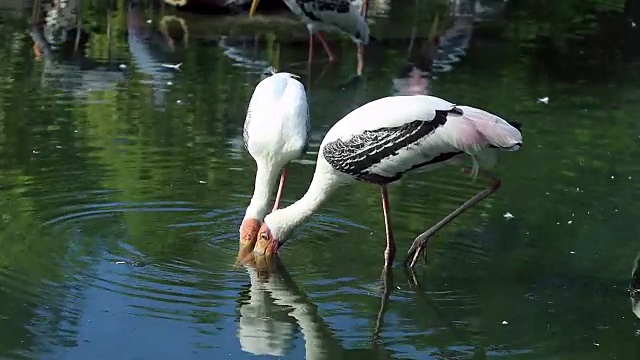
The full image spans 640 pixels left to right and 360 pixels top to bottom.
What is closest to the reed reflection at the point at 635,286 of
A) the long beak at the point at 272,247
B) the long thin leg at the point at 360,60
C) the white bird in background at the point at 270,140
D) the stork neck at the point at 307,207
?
the stork neck at the point at 307,207

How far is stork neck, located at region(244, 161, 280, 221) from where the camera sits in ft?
23.5

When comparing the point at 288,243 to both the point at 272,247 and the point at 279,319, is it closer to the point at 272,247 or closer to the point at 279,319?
the point at 272,247

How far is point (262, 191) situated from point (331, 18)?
7.42 metres

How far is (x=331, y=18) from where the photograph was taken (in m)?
14.4

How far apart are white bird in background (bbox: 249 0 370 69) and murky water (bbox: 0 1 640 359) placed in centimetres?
175

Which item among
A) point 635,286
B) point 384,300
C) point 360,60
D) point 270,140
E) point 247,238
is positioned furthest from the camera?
point 360,60

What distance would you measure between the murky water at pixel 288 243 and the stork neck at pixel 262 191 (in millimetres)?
227

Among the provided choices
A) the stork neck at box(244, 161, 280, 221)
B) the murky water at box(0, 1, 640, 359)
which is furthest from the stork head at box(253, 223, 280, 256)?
the stork neck at box(244, 161, 280, 221)

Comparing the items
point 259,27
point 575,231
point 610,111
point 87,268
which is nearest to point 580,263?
point 575,231

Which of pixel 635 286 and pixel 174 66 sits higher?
pixel 635 286

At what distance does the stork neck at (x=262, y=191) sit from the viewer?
7160mm

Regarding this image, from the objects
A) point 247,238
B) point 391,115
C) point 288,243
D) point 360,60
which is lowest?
point 360,60

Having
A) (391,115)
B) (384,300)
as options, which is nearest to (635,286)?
(384,300)

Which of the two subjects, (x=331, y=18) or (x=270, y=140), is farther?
(x=331, y=18)
